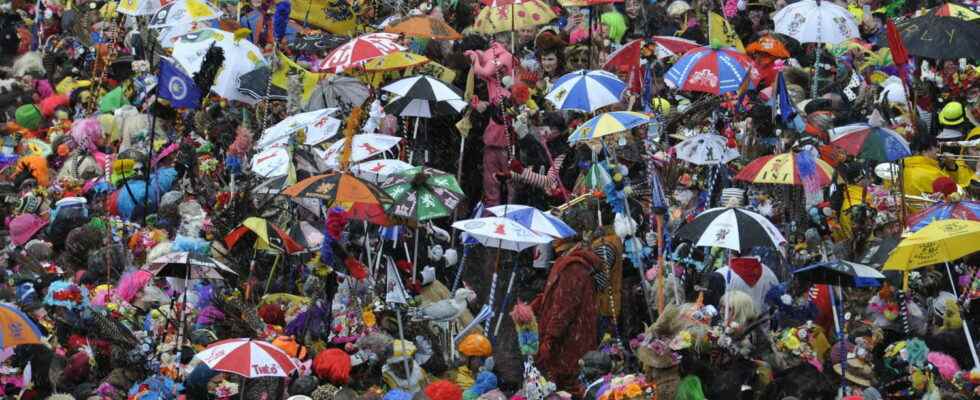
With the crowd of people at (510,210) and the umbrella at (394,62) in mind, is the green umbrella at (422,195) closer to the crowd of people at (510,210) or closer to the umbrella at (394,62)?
the crowd of people at (510,210)

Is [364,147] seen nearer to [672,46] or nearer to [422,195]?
[422,195]

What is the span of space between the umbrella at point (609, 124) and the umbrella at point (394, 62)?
8.97ft

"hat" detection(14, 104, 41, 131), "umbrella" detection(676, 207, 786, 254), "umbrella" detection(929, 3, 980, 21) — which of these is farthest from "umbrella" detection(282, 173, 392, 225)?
"hat" detection(14, 104, 41, 131)

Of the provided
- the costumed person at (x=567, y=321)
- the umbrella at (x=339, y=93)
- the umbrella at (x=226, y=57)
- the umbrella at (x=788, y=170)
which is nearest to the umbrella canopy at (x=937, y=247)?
the umbrella at (x=788, y=170)

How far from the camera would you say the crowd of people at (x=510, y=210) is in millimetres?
12812

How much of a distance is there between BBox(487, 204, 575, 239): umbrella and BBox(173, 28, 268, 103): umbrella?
5.56 metres

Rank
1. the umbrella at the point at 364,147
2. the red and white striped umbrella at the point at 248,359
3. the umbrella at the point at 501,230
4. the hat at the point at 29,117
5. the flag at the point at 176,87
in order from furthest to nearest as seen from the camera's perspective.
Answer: the hat at the point at 29,117 < the flag at the point at 176,87 < the umbrella at the point at 364,147 < the umbrella at the point at 501,230 < the red and white striped umbrella at the point at 248,359

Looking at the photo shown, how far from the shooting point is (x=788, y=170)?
14.3m

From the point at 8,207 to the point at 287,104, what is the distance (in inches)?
138

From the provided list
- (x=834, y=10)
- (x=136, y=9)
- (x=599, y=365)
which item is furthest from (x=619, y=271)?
(x=136, y=9)

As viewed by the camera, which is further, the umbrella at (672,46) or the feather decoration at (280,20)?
the feather decoration at (280,20)

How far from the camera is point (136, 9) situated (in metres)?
22.3

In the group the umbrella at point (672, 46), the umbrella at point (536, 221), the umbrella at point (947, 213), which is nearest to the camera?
the umbrella at point (947, 213)

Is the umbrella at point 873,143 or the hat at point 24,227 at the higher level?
the umbrella at point 873,143
